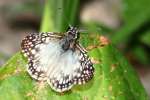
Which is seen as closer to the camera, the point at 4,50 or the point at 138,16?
the point at 138,16

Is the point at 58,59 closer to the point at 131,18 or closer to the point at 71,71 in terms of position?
the point at 71,71

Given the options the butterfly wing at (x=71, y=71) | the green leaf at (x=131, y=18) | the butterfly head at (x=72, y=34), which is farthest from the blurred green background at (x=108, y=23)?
the butterfly wing at (x=71, y=71)

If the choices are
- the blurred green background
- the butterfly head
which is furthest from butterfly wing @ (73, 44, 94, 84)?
the blurred green background

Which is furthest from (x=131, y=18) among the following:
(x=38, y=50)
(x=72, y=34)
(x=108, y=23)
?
(x=38, y=50)

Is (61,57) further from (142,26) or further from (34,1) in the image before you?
(34,1)

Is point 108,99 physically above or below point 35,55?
below

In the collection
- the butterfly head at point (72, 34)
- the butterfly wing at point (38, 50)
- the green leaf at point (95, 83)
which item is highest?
the butterfly head at point (72, 34)

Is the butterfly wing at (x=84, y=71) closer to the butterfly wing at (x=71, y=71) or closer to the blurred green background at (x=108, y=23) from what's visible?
the butterfly wing at (x=71, y=71)

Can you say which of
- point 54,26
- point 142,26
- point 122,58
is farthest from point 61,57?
point 142,26
